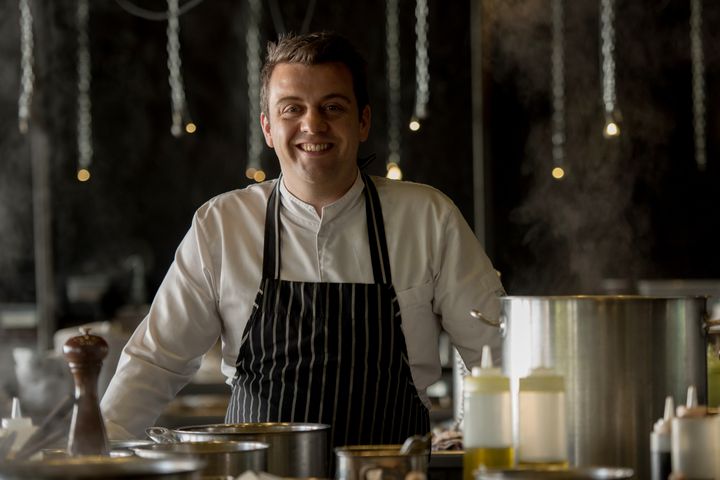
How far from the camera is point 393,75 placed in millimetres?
A: 7656

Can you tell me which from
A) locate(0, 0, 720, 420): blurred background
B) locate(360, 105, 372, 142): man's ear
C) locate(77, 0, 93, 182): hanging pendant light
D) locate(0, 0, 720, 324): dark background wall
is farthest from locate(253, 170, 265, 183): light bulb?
locate(360, 105, 372, 142): man's ear

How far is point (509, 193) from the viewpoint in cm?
760

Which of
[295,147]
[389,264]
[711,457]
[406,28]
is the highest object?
[406,28]

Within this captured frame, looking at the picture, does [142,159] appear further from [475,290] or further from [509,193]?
[475,290]

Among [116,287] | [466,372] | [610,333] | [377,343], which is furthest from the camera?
[116,287]

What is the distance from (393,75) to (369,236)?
4607 millimetres

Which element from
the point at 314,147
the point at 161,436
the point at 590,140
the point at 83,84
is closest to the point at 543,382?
the point at 161,436

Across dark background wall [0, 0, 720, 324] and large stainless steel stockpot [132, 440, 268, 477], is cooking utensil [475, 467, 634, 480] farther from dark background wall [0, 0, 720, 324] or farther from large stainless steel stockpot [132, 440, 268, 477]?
dark background wall [0, 0, 720, 324]

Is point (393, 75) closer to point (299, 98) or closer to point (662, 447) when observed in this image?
point (299, 98)

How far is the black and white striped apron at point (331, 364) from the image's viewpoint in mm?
2889

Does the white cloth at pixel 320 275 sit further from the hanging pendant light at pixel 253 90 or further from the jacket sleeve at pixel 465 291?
the hanging pendant light at pixel 253 90

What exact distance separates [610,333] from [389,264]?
3.49 feet

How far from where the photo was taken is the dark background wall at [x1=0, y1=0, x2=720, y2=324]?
7.48 metres

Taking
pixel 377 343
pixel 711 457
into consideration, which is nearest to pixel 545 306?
pixel 711 457
